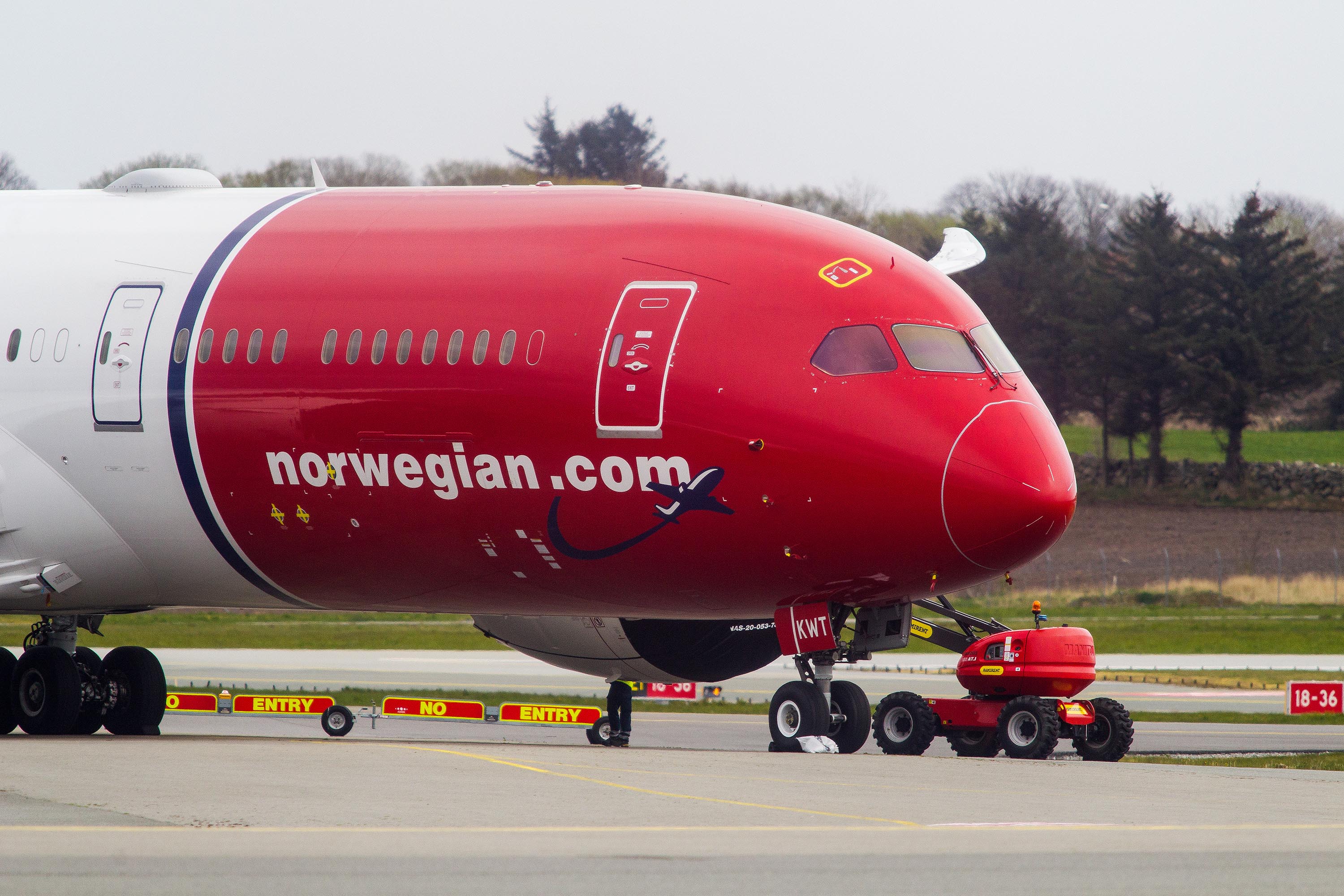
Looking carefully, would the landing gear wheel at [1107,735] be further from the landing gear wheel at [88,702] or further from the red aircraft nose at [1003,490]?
the landing gear wheel at [88,702]

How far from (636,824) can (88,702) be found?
474 inches

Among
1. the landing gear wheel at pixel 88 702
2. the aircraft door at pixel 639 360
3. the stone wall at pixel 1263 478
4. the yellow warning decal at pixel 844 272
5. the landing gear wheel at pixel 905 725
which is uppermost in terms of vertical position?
the yellow warning decal at pixel 844 272

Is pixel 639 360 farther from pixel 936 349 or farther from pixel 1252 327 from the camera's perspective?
pixel 1252 327

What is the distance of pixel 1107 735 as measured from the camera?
2186 cm

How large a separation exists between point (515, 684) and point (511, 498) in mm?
21755

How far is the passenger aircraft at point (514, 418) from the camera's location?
51.6 feet

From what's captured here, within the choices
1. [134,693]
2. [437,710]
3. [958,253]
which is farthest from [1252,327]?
[134,693]

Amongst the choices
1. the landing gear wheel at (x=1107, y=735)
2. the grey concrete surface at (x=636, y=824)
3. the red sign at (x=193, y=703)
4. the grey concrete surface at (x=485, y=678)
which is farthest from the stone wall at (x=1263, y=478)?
the grey concrete surface at (x=636, y=824)

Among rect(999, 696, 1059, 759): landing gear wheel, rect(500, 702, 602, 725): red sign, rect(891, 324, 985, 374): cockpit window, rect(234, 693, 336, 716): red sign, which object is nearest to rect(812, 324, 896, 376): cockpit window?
rect(891, 324, 985, 374): cockpit window

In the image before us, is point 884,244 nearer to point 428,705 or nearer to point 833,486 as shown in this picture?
point 833,486

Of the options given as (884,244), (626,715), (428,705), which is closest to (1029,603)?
(428,705)

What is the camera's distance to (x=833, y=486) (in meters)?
15.6

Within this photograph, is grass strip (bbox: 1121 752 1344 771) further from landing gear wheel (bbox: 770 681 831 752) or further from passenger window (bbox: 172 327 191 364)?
passenger window (bbox: 172 327 191 364)

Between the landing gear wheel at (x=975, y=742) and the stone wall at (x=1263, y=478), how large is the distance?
6199 cm
